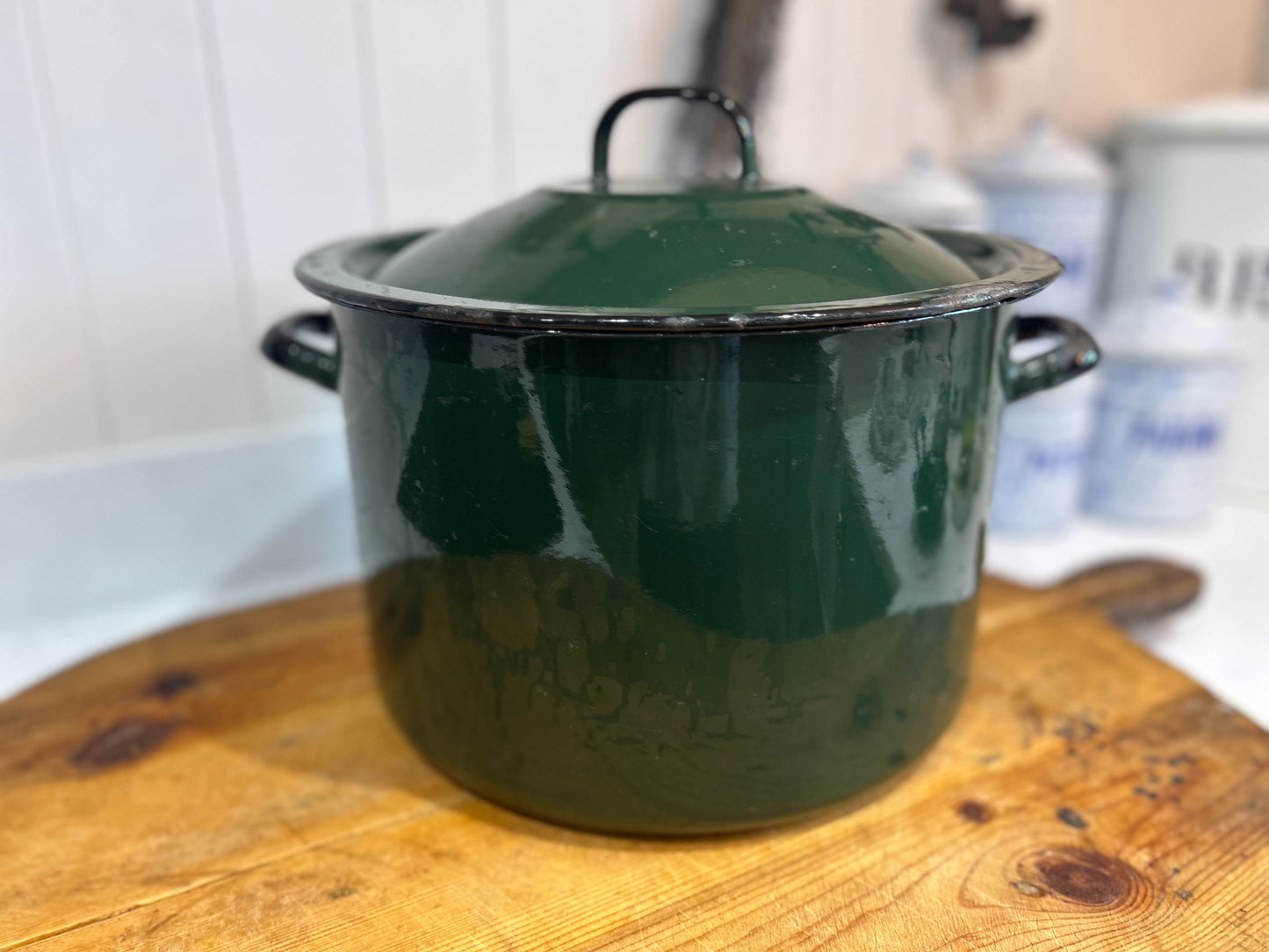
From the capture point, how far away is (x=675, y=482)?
434 millimetres

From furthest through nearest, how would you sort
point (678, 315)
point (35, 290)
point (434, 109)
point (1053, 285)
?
point (1053, 285) < point (434, 109) < point (35, 290) < point (678, 315)

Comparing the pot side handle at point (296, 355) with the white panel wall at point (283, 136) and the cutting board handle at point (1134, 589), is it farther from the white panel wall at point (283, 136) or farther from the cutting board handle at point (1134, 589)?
the cutting board handle at point (1134, 589)

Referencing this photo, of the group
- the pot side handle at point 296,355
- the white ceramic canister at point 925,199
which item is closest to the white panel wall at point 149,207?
the pot side handle at point 296,355

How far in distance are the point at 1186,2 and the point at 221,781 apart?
137cm

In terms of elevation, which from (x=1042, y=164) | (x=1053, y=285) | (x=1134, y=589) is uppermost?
(x=1042, y=164)

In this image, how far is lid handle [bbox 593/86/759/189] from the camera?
0.51m

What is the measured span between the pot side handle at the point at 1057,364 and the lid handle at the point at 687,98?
170mm

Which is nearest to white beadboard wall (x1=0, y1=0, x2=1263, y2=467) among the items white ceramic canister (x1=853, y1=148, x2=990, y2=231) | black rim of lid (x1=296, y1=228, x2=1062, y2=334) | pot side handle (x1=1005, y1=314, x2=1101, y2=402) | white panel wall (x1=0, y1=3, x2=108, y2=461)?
white panel wall (x1=0, y1=3, x2=108, y2=461)

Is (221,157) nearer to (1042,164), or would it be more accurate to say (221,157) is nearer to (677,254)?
(677,254)

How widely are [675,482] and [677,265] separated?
4.0 inches

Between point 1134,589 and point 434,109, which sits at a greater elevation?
point 434,109

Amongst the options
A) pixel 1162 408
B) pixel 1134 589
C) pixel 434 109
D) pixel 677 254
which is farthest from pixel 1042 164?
pixel 677 254

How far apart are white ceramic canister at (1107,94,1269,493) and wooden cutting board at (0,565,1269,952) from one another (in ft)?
1.76

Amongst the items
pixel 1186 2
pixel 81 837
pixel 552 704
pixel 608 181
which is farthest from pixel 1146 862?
pixel 1186 2
